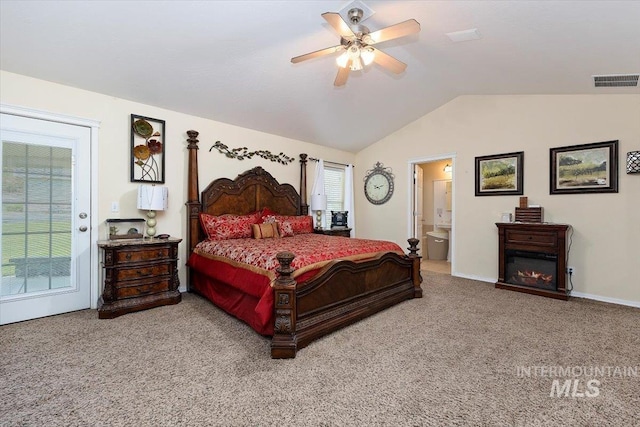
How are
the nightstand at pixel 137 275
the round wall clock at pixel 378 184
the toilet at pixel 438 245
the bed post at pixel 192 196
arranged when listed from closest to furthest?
the nightstand at pixel 137 275 < the bed post at pixel 192 196 < the round wall clock at pixel 378 184 < the toilet at pixel 438 245

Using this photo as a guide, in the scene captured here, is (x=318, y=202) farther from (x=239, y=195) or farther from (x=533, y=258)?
(x=533, y=258)

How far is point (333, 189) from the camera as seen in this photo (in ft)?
20.4

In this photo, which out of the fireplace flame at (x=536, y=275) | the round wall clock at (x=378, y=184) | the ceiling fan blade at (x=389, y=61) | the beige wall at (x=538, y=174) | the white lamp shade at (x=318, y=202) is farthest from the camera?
the round wall clock at (x=378, y=184)

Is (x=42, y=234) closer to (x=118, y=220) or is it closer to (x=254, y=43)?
(x=118, y=220)

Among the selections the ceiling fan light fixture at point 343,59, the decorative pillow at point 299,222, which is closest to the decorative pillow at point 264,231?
the decorative pillow at point 299,222

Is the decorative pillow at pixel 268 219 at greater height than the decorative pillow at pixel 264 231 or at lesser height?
greater

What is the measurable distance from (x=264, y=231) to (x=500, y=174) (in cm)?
368

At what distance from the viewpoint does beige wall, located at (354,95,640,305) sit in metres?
3.53

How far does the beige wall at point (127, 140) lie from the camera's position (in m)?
3.05

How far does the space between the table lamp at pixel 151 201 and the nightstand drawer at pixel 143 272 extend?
0.45m

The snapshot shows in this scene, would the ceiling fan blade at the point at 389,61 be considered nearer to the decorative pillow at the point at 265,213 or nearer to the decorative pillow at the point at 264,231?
the decorative pillow at the point at 264,231

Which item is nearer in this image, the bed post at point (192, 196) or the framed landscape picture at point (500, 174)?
the bed post at point (192, 196)

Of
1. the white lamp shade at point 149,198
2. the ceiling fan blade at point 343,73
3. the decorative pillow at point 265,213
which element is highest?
the ceiling fan blade at point 343,73

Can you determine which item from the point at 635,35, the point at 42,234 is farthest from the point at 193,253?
the point at 635,35
